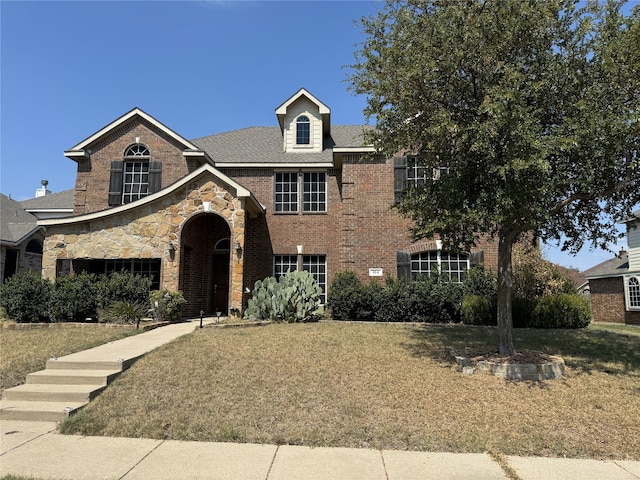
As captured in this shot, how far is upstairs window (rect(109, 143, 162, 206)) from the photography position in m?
17.1

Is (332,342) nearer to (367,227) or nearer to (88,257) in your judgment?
(367,227)

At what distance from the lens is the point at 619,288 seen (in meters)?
23.6

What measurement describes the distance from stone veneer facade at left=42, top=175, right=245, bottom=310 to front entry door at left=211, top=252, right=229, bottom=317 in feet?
10.0

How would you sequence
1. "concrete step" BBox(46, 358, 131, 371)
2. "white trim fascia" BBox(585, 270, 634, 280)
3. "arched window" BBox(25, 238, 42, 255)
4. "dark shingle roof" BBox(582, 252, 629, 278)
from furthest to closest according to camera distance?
"dark shingle roof" BBox(582, 252, 629, 278) < "white trim fascia" BBox(585, 270, 634, 280) < "arched window" BBox(25, 238, 42, 255) < "concrete step" BBox(46, 358, 131, 371)

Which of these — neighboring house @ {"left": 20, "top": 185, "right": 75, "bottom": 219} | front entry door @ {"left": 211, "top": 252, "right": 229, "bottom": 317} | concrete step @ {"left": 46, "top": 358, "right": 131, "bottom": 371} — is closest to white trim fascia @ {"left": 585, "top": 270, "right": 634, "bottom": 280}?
front entry door @ {"left": 211, "top": 252, "right": 229, "bottom": 317}

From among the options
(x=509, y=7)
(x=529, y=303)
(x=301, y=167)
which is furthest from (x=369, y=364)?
(x=301, y=167)

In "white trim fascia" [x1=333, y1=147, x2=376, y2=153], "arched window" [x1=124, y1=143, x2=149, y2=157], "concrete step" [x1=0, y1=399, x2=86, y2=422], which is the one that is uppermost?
"arched window" [x1=124, y1=143, x2=149, y2=157]

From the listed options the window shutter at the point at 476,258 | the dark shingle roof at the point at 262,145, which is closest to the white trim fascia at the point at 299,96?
the dark shingle roof at the point at 262,145

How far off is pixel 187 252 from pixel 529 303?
1172 centimetres

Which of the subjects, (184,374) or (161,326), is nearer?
(184,374)

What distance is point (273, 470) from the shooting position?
4.24 m

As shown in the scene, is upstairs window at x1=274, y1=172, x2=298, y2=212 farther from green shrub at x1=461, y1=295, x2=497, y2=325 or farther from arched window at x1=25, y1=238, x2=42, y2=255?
arched window at x1=25, y1=238, x2=42, y2=255

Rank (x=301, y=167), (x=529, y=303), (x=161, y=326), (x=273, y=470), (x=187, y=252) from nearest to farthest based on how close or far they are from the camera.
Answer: (x=273, y=470)
(x=161, y=326)
(x=529, y=303)
(x=187, y=252)
(x=301, y=167)

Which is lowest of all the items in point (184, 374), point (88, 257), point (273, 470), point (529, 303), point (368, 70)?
point (273, 470)
